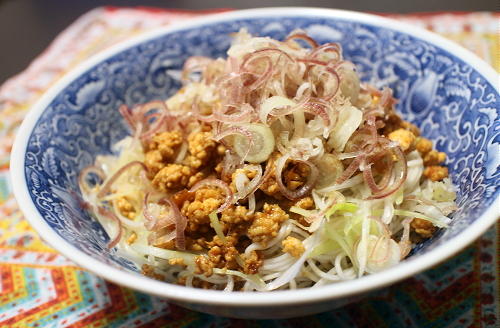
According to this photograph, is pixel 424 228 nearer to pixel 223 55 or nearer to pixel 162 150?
pixel 162 150

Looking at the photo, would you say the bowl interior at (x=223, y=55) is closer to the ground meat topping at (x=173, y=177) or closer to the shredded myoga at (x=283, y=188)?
the shredded myoga at (x=283, y=188)

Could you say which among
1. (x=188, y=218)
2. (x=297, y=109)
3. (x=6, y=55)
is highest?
(x=297, y=109)

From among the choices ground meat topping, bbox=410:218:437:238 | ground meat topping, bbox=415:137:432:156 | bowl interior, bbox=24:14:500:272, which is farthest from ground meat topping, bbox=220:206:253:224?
ground meat topping, bbox=415:137:432:156

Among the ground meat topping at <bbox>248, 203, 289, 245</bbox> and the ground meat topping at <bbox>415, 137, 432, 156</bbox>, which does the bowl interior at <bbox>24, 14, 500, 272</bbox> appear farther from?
the ground meat topping at <bbox>248, 203, 289, 245</bbox>

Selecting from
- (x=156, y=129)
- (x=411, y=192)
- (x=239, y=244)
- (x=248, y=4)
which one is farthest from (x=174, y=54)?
(x=248, y=4)

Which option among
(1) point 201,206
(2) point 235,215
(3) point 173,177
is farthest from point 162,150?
(2) point 235,215

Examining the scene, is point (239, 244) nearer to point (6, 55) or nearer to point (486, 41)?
point (486, 41)

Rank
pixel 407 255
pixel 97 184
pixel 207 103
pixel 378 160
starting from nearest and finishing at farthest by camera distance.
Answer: pixel 407 255 < pixel 378 160 < pixel 207 103 < pixel 97 184
